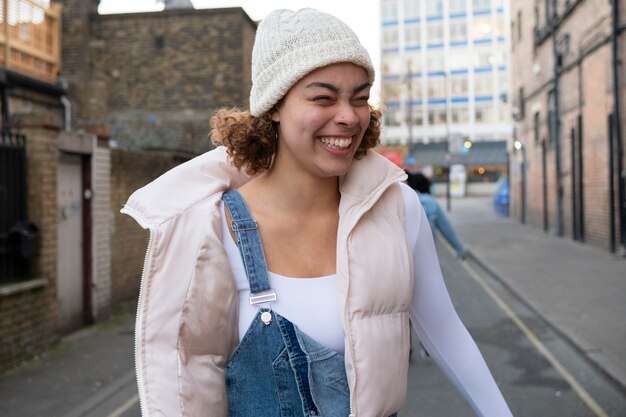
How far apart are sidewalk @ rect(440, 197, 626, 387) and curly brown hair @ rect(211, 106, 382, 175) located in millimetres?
4856

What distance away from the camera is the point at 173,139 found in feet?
54.4

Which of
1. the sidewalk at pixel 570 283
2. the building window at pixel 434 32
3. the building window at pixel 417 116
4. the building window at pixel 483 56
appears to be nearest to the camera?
the sidewalk at pixel 570 283

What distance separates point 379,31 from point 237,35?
65.0 meters

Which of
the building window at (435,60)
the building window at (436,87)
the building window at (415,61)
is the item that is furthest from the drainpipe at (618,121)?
the building window at (415,61)

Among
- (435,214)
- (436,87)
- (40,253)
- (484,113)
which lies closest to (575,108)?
(435,214)

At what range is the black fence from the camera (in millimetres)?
6744

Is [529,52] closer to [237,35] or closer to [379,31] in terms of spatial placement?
[237,35]

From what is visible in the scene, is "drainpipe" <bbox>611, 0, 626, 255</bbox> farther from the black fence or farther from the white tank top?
the white tank top

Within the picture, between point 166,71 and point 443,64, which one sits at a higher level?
point 443,64

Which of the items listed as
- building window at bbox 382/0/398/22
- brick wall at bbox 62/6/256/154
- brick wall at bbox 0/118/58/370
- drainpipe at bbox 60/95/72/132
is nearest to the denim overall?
brick wall at bbox 0/118/58/370

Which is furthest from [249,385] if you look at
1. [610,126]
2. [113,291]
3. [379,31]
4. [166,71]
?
[379,31]

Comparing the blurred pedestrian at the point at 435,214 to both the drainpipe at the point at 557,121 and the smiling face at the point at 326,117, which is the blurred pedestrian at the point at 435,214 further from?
the drainpipe at the point at 557,121

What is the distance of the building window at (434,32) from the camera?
75531mm

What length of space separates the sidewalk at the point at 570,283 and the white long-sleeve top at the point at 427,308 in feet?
14.2
